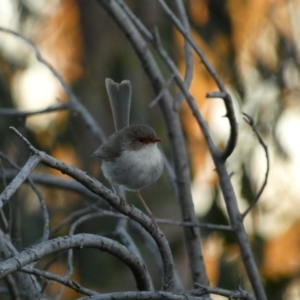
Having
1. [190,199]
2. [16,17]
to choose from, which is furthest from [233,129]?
[16,17]

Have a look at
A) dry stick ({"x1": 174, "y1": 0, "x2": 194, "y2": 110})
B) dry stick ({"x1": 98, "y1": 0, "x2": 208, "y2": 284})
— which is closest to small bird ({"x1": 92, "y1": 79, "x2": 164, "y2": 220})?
dry stick ({"x1": 98, "y1": 0, "x2": 208, "y2": 284})

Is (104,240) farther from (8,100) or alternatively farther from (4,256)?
(8,100)

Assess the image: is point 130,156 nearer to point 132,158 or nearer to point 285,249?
point 132,158

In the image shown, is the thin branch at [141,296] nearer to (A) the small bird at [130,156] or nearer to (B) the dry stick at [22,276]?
(B) the dry stick at [22,276]

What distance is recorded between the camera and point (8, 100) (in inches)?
289

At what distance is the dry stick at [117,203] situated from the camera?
2.14 metres

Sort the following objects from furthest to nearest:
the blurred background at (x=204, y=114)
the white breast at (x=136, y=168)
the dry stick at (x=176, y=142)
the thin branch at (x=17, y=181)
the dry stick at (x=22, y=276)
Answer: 1. the blurred background at (x=204, y=114)
2. the dry stick at (x=176, y=142)
3. the white breast at (x=136, y=168)
4. the dry stick at (x=22, y=276)
5. the thin branch at (x=17, y=181)

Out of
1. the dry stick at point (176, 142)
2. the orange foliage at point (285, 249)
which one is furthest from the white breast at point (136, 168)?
the orange foliage at point (285, 249)

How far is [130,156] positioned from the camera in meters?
4.14

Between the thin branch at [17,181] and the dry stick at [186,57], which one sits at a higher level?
the dry stick at [186,57]

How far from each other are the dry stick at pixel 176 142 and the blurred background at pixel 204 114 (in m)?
1.38

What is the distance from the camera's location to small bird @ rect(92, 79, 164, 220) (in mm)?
4016

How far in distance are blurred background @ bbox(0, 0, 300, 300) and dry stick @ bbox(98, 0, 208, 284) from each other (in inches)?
54.2

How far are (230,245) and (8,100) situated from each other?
2918 millimetres
